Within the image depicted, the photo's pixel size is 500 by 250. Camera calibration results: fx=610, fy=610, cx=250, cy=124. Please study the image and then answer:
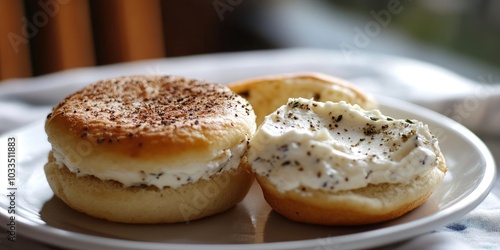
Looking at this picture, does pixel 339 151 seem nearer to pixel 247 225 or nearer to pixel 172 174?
pixel 247 225

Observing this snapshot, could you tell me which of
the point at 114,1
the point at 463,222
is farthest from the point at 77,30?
the point at 463,222

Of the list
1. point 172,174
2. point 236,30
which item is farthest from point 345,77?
point 236,30

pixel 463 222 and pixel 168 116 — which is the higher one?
pixel 168 116

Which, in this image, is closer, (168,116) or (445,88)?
(168,116)

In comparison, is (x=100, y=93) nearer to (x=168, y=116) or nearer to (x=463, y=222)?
(x=168, y=116)

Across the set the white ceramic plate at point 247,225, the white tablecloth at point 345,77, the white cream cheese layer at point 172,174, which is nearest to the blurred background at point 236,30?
the white tablecloth at point 345,77

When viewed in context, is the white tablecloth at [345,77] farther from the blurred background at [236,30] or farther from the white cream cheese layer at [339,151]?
the white cream cheese layer at [339,151]

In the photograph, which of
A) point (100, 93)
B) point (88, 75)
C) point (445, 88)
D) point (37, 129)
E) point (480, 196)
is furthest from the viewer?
point (88, 75)
